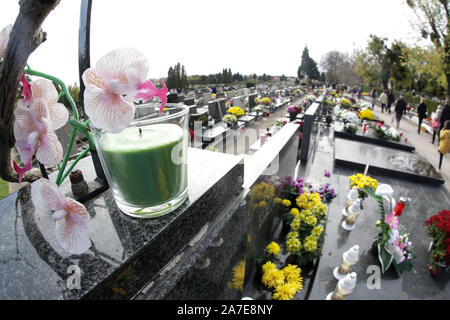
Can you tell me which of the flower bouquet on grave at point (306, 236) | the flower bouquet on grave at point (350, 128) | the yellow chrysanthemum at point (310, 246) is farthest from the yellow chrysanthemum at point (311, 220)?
the flower bouquet on grave at point (350, 128)

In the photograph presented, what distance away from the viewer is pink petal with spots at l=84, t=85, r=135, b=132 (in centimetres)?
53

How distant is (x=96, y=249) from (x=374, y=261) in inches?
142

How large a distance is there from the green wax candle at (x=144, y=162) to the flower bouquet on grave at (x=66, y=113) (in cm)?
17

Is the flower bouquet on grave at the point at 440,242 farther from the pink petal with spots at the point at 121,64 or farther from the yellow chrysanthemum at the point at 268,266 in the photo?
the pink petal with spots at the point at 121,64

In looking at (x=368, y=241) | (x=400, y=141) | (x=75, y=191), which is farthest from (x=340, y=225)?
(x=400, y=141)

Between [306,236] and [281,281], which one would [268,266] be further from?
[306,236]

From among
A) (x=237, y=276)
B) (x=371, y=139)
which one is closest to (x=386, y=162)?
(x=371, y=139)

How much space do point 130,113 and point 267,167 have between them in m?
1.99

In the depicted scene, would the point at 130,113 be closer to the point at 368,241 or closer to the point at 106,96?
the point at 106,96

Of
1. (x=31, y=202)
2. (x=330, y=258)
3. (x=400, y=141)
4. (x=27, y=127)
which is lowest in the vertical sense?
(x=330, y=258)

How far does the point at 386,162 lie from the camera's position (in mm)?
6516

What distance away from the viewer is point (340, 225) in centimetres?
367

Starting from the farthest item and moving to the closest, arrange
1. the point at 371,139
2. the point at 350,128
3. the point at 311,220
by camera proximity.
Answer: the point at 350,128 < the point at 371,139 < the point at 311,220

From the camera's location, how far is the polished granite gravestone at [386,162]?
571 centimetres
